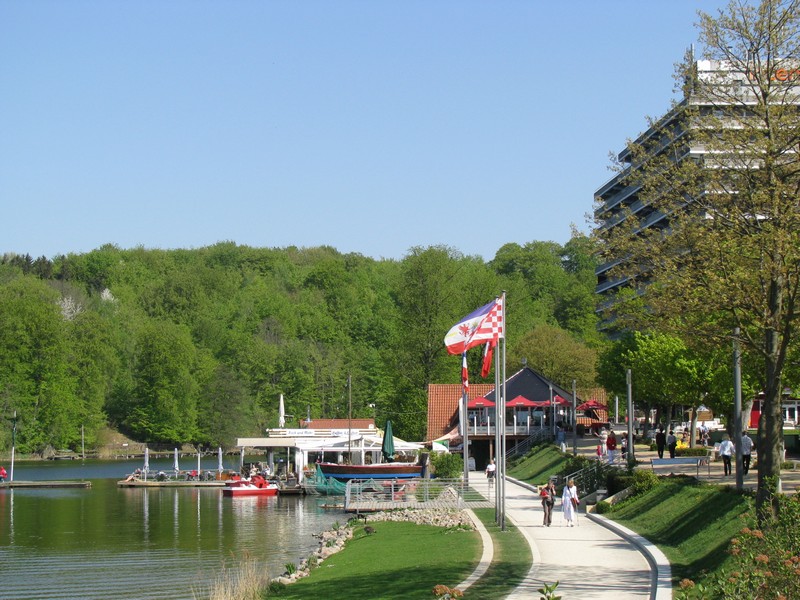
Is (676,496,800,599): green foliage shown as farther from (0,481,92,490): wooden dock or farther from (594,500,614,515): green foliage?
(0,481,92,490): wooden dock

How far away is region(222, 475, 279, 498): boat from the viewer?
65062mm

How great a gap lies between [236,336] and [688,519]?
105521mm

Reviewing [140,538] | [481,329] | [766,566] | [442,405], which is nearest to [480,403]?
[442,405]

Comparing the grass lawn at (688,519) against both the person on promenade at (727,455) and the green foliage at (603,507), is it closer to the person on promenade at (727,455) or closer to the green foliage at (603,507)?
the green foliage at (603,507)

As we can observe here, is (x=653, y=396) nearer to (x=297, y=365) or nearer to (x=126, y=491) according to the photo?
(x=126, y=491)

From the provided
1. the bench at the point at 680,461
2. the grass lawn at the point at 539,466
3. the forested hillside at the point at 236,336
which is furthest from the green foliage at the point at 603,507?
the forested hillside at the point at 236,336

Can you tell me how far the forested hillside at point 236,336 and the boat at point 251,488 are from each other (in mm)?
21796

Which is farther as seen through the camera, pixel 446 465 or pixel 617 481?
pixel 446 465

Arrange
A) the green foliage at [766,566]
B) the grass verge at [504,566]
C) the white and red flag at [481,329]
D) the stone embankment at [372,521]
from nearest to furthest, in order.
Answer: the green foliage at [766,566] < the grass verge at [504,566] < the stone embankment at [372,521] < the white and red flag at [481,329]

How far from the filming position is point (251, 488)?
65.6 m

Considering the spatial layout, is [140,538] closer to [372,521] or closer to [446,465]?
[372,521]

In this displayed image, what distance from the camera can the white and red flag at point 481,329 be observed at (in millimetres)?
30723

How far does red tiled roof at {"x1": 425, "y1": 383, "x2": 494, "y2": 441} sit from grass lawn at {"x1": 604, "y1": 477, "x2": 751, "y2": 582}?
4343 centimetres

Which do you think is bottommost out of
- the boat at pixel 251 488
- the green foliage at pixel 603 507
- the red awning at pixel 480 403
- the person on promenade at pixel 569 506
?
the boat at pixel 251 488
